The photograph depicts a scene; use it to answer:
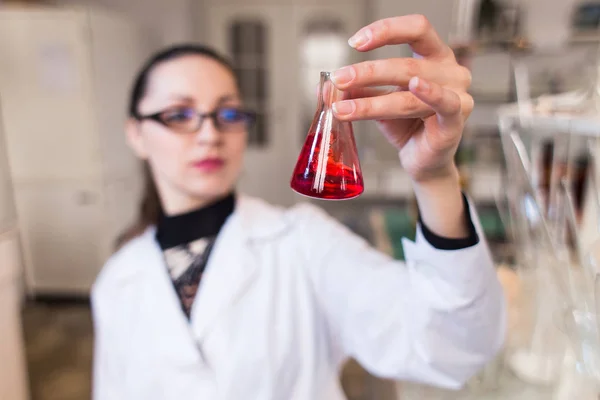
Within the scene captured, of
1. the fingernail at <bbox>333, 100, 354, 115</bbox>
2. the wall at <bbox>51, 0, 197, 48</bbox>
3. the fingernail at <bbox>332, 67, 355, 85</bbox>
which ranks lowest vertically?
the fingernail at <bbox>333, 100, 354, 115</bbox>

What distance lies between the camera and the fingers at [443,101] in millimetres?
353

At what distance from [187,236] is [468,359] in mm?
520

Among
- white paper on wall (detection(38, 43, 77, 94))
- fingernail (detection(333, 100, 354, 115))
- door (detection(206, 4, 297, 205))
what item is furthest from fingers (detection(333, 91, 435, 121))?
door (detection(206, 4, 297, 205))

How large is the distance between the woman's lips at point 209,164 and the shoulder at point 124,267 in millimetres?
199

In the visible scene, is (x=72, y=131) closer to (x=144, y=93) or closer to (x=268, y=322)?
(x=144, y=93)

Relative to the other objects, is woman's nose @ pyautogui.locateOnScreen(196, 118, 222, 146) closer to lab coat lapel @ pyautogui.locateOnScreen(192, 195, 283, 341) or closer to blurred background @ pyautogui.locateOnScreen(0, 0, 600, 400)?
lab coat lapel @ pyautogui.locateOnScreen(192, 195, 283, 341)

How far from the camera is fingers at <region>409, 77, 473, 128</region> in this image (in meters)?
0.35

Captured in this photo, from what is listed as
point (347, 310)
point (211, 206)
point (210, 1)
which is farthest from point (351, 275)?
point (210, 1)

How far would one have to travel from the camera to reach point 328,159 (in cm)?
39

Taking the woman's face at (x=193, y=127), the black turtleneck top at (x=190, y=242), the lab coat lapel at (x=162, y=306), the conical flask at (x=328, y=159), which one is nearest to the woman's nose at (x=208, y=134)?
the woman's face at (x=193, y=127)

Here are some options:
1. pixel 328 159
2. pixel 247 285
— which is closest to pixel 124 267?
pixel 247 285

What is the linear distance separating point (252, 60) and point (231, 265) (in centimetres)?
303

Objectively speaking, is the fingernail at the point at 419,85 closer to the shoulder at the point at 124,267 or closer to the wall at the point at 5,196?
the wall at the point at 5,196

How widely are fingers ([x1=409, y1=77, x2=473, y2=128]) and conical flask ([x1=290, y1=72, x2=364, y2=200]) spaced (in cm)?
8
